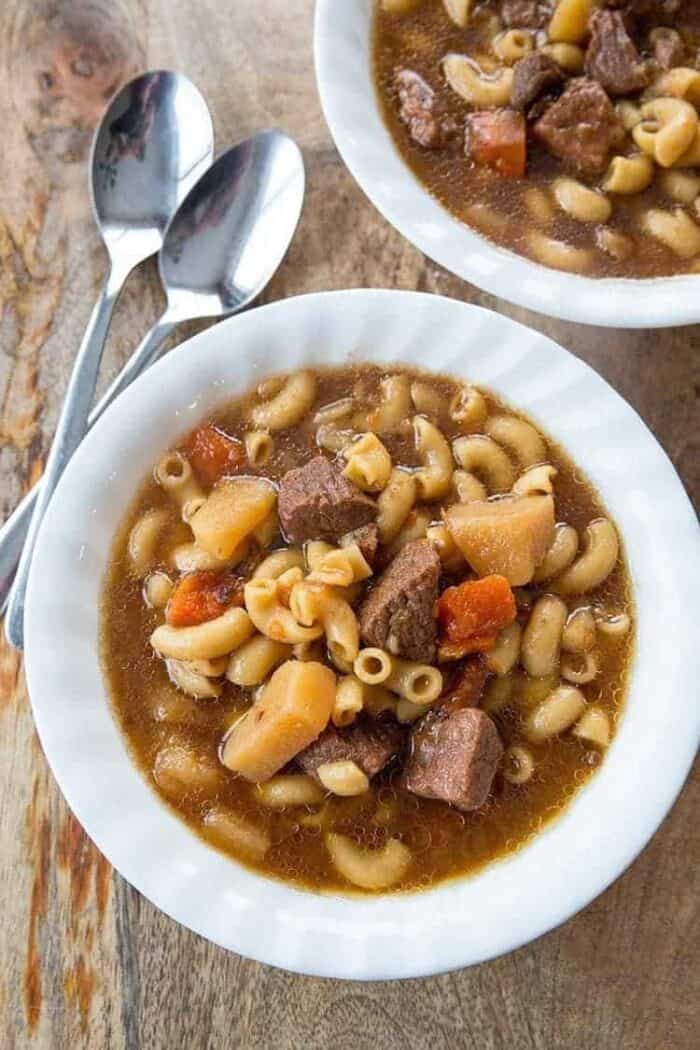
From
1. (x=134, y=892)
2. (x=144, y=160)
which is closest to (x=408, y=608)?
(x=134, y=892)

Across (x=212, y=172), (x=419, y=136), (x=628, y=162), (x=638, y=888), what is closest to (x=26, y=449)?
(x=212, y=172)

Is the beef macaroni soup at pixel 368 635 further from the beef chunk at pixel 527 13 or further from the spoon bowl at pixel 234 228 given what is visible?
the beef chunk at pixel 527 13

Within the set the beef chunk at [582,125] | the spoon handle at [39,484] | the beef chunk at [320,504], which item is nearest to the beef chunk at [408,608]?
the beef chunk at [320,504]

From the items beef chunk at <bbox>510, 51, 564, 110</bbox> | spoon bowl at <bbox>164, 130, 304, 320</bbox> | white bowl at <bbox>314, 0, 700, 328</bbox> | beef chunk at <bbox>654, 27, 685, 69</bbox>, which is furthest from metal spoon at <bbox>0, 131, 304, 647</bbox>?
beef chunk at <bbox>654, 27, 685, 69</bbox>

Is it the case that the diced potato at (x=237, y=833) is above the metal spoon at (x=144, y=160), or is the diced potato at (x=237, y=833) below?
below

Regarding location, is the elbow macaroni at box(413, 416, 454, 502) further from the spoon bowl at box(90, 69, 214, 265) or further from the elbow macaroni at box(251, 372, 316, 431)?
the spoon bowl at box(90, 69, 214, 265)

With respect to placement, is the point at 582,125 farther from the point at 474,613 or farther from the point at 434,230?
the point at 474,613

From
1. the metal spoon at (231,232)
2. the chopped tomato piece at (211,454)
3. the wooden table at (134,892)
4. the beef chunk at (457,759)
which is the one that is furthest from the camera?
the metal spoon at (231,232)
